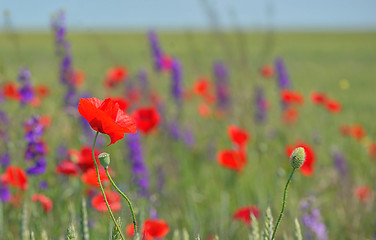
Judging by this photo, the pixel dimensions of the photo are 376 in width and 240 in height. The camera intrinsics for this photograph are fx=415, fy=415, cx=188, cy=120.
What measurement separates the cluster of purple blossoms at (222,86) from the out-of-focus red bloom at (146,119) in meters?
1.52

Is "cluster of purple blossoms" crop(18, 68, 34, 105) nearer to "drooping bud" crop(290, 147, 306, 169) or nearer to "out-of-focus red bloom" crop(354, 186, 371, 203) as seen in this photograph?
"drooping bud" crop(290, 147, 306, 169)

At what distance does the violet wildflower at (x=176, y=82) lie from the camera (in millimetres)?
2852

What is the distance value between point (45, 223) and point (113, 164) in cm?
103

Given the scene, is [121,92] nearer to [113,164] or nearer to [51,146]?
[51,146]

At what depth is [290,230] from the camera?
1712 millimetres

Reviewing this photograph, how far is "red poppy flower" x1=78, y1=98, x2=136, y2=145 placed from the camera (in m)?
0.80

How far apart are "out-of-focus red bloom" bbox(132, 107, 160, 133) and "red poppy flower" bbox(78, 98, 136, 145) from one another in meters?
1.02

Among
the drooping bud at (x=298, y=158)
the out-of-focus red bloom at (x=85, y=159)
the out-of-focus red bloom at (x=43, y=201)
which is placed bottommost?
the drooping bud at (x=298, y=158)

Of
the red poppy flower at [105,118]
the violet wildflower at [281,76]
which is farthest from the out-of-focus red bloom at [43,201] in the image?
the violet wildflower at [281,76]

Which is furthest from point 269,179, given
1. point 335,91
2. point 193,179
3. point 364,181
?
point 335,91

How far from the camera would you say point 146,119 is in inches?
76.6

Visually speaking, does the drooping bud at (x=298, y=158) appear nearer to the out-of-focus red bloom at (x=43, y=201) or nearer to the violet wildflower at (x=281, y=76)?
the out-of-focus red bloom at (x=43, y=201)

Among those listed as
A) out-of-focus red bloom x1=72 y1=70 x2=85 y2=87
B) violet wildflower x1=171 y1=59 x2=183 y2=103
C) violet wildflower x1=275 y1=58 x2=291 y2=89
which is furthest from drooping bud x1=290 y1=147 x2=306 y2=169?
violet wildflower x1=275 y1=58 x2=291 y2=89

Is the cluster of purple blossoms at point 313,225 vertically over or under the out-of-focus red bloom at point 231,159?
under
